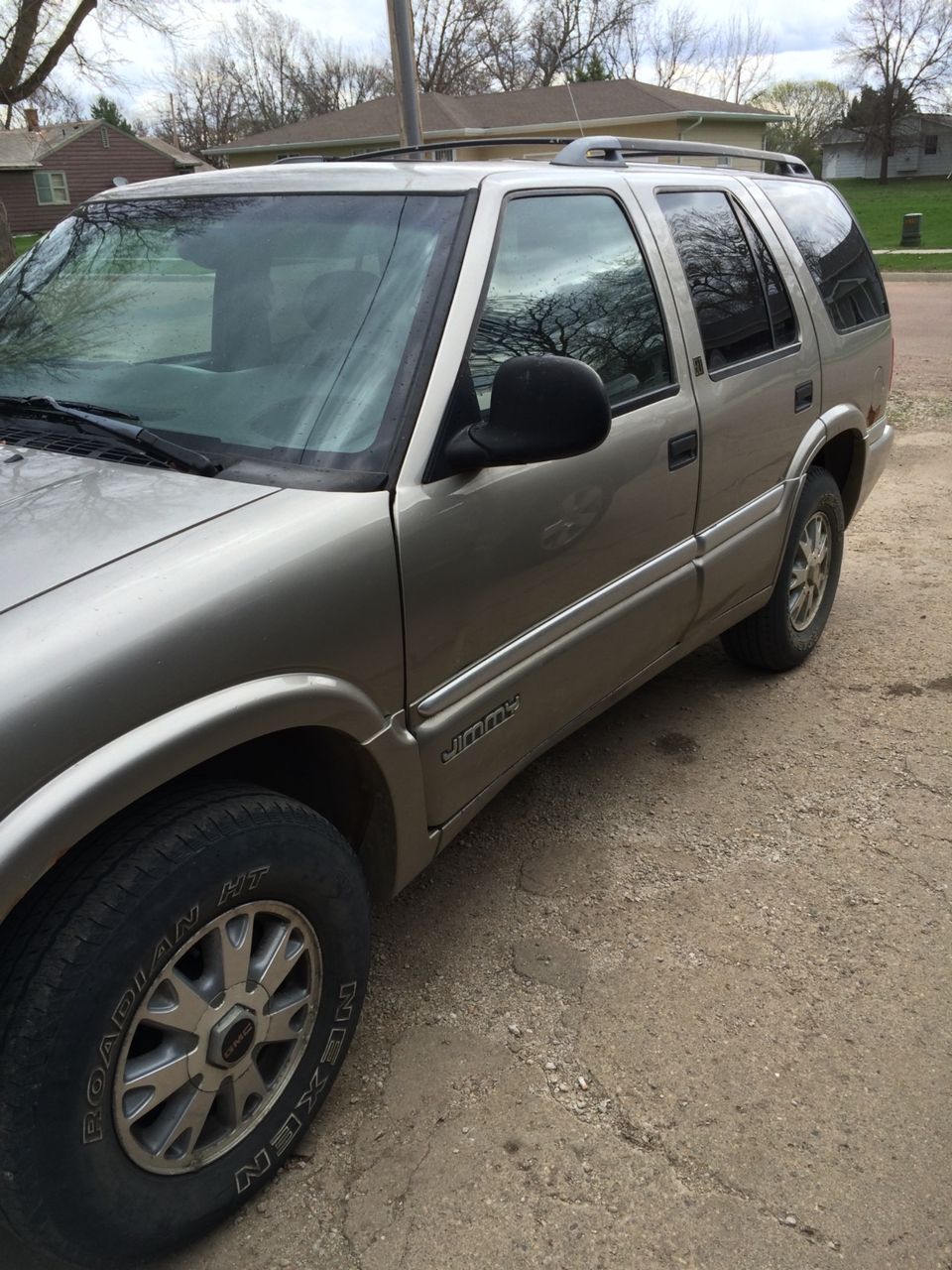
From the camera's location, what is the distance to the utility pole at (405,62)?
8.56m

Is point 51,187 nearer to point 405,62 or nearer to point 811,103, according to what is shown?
point 405,62

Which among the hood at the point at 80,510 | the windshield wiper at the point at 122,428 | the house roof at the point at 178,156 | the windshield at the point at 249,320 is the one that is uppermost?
the house roof at the point at 178,156

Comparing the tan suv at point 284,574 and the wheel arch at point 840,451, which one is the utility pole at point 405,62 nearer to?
the wheel arch at point 840,451

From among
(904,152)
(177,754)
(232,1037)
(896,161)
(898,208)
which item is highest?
(904,152)

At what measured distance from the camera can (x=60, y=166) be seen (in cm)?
4778

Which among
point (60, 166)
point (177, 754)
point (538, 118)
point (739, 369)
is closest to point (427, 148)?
point (739, 369)

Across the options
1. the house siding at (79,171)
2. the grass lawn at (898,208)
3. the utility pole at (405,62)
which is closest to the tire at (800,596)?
the utility pole at (405,62)

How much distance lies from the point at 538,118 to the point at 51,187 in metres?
28.6

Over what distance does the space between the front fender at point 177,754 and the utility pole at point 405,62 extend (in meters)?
7.84

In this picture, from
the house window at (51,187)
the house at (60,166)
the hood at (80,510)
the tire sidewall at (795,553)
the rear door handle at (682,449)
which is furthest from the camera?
the house window at (51,187)

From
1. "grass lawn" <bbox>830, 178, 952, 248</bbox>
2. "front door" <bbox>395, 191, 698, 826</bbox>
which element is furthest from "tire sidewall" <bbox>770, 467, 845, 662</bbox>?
"grass lawn" <bbox>830, 178, 952, 248</bbox>

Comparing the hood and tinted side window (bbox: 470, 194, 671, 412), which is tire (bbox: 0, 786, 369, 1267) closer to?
the hood

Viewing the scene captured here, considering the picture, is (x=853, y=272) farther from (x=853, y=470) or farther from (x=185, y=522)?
(x=185, y=522)

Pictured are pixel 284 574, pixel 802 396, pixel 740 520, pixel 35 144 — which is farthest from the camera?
pixel 35 144
